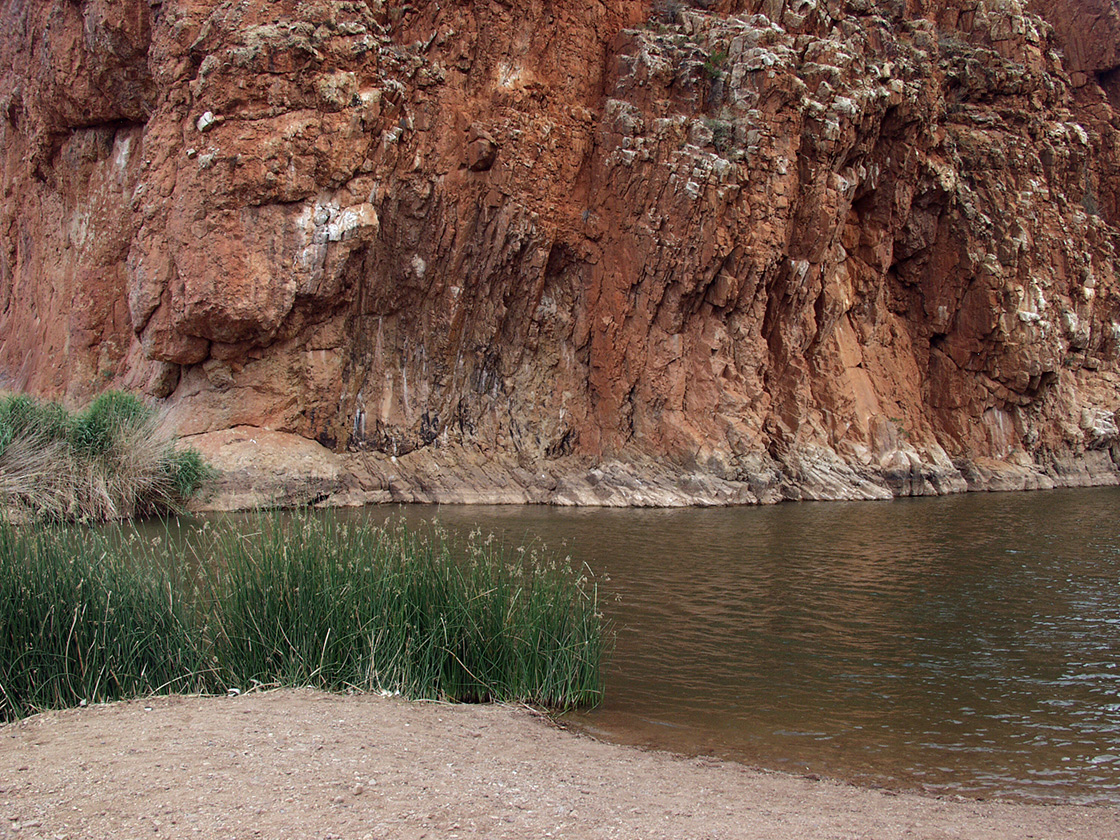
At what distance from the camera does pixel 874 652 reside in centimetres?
873

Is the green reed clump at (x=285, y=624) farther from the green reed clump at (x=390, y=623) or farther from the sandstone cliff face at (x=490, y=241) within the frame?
the sandstone cliff face at (x=490, y=241)

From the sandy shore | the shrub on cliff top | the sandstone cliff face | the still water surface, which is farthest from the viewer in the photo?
the sandstone cliff face

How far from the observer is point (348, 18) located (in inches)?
877

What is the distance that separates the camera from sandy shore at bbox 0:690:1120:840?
155 inches

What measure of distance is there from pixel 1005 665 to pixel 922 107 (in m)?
27.3

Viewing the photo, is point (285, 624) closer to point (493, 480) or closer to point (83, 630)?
point (83, 630)

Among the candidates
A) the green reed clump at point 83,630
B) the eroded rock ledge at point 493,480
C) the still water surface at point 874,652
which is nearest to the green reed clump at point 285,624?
the green reed clump at point 83,630

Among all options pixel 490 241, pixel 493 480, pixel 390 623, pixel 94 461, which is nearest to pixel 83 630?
pixel 390 623

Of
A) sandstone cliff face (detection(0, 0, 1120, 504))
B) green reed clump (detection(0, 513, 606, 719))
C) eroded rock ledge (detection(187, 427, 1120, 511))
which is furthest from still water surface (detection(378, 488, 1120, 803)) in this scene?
sandstone cliff face (detection(0, 0, 1120, 504))

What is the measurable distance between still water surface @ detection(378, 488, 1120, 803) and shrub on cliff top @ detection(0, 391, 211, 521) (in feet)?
22.9

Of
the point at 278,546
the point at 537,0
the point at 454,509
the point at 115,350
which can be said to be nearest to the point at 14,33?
the point at 115,350

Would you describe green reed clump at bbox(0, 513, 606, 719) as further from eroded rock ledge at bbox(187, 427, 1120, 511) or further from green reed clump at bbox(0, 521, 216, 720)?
eroded rock ledge at bbox(187, 427, 1120, 511)

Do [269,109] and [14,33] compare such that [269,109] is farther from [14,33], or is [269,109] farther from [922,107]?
[922,107]

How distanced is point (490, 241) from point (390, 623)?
19425mm
